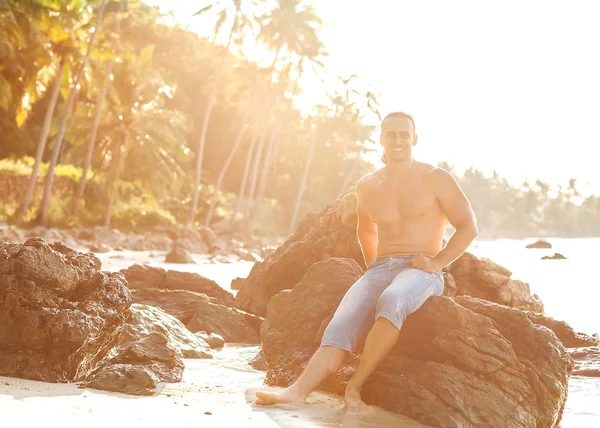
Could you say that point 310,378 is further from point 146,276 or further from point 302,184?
point 302,184

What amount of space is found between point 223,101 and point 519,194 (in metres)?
109

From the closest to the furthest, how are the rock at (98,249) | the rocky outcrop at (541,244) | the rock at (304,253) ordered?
the rock at (304,253), the rock at (98,249), the rocky outcrop at (541,244)

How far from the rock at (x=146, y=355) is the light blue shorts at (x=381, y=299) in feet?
3.92

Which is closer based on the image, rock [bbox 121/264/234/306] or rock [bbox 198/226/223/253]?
rock [bbox 121/264/234/306]

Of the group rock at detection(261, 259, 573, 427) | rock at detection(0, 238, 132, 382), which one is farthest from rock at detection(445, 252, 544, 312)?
rock at detection(0, 238, 132, 382)

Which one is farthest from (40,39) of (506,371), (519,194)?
(519,194)

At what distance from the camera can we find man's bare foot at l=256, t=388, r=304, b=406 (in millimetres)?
4148

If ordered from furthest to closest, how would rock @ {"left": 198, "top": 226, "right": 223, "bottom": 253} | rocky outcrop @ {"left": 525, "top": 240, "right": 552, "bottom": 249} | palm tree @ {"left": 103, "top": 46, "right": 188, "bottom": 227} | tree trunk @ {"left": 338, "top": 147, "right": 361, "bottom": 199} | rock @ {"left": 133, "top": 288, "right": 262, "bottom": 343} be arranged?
rocky outcrop @ {"left": 525, "top": 240, "right": 552, "bottom": 249} < tree trunk @ {"left": 338, "top": 147, "right": 361, "bottom": 199} < palm tree @ {"left": 103, "top": 46, "right": 188, "bottom": 227} < rock @ {"left": 198, "top": 226, "right": 223, "bottom": 253} < rock @ {"left": 133, "top": 288, "right": 262, "bottom": 343}

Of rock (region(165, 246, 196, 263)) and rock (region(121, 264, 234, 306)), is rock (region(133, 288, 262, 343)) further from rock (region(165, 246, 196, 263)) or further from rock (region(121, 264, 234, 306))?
rock (region(165, 246, 196, 263))

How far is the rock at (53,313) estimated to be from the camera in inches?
173

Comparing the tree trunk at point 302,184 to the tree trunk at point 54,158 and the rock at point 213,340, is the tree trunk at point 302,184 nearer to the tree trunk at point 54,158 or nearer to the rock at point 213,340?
the tree trunk at point 54,158

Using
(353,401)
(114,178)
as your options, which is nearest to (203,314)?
(353,401)

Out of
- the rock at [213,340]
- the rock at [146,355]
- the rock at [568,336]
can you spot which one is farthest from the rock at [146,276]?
the rock at [568,336]

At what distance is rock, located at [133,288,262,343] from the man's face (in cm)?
343
